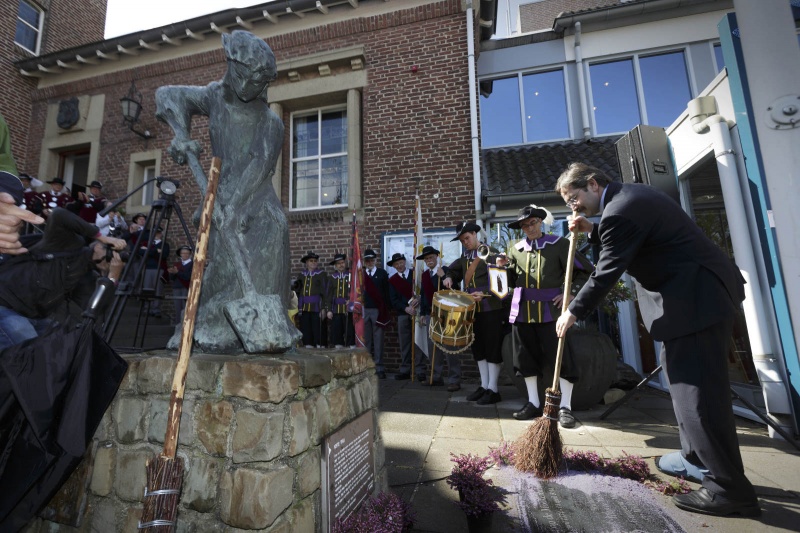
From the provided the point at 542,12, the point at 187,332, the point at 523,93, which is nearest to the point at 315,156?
the point at 523,93

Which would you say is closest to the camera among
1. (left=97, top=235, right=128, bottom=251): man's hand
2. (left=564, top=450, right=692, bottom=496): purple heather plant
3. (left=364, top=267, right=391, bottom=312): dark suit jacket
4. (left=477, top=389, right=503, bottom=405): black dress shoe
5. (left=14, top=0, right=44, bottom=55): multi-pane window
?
(left=564, top=450, right=692, bottom=496): purple heather plant

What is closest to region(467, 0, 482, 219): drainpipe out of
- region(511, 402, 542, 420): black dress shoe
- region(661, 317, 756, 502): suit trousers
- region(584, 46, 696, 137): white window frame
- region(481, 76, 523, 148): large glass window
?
region(481, 76, 523, 148): large glass window

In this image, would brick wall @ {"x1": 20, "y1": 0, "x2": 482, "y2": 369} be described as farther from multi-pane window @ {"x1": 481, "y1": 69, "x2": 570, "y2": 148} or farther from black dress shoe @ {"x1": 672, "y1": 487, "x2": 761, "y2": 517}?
black dress shoe @ {"x1": 672, "y1": 487, "x2": 761, "y2": 517}

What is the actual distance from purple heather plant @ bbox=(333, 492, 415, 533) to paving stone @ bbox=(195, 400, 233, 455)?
641 millimetres

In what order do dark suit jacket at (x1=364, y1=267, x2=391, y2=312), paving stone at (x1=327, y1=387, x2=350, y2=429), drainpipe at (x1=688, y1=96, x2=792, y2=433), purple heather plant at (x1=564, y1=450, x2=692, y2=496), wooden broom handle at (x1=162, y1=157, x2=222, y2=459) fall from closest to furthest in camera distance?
wooden broom handle at (x1=162, y1=157, x2=222, y2=459)
paving stone at (x1=327, y1=387, x2=350, y2=429)
purple heather plant at (x1=564, y1=450, x2=692, y2=496)
drainpipe at (x1=688, y1=96, x2=792, y2=433)
dark suit jacket at (x1=364, y1=267, x2=391, y2=312)

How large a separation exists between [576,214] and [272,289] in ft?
7.37

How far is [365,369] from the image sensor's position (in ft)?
8.00

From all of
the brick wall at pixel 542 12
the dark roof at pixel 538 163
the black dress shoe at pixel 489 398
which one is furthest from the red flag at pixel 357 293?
the brick wall at pixel 542 12

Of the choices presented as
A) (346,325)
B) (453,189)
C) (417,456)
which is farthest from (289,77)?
(417,456)

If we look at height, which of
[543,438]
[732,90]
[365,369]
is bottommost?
[543,438]

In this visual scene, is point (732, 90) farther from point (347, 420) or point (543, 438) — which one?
point (347, 420)

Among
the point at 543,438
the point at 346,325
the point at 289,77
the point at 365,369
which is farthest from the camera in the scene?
the point at 289,77

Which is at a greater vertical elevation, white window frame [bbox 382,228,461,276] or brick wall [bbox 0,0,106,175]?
brick wall [bbox 0,0,106,175]

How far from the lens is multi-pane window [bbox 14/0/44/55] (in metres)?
10.8
